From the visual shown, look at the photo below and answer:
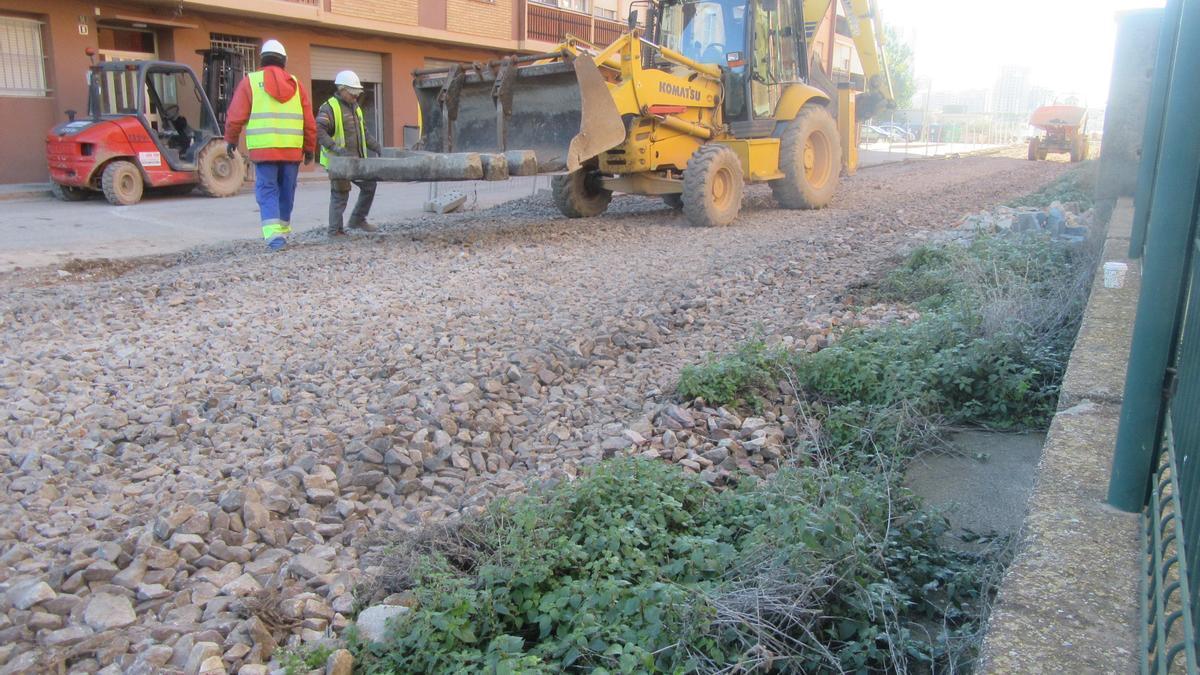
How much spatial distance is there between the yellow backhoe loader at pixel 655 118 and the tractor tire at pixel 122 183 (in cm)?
609

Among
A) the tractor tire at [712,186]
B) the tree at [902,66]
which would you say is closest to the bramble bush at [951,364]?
the tractor tire at [712,186]

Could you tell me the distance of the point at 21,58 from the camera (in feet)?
53.6

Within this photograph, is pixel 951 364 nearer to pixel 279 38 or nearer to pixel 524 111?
pixel 524 111

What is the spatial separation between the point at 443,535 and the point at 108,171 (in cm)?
1316

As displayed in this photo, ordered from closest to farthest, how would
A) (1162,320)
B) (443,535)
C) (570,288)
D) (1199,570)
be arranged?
(1199,570), (1162,320), (443,535), (570,288)

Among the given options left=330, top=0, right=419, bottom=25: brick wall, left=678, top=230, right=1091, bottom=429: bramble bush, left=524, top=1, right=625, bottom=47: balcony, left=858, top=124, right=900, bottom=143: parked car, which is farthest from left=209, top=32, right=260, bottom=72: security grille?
left=858, top=124, right=900, bottom=143: parked car

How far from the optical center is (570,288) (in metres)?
7.04

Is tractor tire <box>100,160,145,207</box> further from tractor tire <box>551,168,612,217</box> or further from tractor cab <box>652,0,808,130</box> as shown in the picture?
tractor cab <box>652,0,808,130</box>

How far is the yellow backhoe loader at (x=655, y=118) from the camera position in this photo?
9031 millimetres

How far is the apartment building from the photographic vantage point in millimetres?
16406

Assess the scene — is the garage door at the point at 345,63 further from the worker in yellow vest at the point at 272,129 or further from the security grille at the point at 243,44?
the worker in yellow vest at the point at 272,129

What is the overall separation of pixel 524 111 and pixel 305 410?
20.2ft

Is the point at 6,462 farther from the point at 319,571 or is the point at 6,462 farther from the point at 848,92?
the point at 848,92

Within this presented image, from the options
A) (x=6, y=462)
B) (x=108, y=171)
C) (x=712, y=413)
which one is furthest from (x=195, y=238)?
(x=712, y=413)
